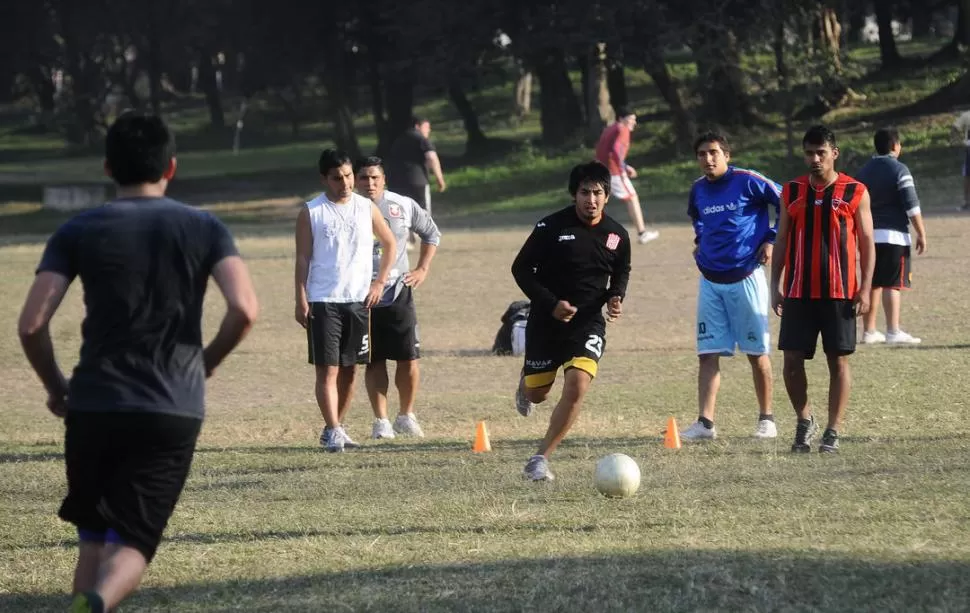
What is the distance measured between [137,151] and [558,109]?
4166cm

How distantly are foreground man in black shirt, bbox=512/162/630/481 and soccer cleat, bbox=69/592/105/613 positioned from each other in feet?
12.9

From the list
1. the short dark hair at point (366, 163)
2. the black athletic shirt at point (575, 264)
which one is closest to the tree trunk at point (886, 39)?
the short dark hair at point (366, 163)

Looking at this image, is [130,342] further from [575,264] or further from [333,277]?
[333,277]

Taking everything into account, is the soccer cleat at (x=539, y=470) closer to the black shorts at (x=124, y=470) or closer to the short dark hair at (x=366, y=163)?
the short dark hair at (x=366, y=163)

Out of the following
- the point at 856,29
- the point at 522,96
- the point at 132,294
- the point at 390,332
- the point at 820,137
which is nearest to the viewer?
the point at 132,294

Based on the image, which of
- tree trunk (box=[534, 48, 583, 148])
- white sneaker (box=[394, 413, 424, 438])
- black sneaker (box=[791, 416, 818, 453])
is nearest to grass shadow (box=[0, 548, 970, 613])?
black sneaker (box=[791, 416, 818, 453])

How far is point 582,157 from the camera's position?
41.5 meters

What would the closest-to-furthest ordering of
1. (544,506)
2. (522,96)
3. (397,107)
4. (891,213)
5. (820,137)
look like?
(544,506) < (820,137) < (891,213) < (397,107) < (522,96)

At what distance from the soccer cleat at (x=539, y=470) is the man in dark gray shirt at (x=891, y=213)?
20.9 ft

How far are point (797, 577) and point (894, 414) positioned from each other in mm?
5390

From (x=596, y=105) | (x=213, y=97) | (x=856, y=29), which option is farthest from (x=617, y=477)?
(x=213, y=97)

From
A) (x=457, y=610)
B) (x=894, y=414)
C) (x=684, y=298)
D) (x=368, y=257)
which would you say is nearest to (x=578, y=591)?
(x=457, y=610)

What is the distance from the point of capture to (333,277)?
394 inches

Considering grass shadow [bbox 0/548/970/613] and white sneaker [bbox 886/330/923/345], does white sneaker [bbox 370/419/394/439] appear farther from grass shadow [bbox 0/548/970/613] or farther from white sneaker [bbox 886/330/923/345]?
white sneaker [bbox 886/330/923/345]
